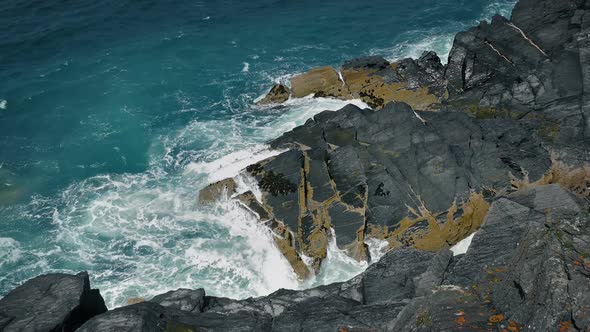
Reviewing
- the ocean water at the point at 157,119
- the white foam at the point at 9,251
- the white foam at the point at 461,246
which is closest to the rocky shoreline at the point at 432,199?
the white foam at the point at 461,246

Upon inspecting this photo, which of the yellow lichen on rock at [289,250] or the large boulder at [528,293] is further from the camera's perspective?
the yellow lichen on rock at [289,250]

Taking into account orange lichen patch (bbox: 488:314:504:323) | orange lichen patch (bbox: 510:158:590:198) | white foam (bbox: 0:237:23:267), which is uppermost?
orange lichen patch (bbox: 488:314:504:323)

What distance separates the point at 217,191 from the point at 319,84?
88.1ft

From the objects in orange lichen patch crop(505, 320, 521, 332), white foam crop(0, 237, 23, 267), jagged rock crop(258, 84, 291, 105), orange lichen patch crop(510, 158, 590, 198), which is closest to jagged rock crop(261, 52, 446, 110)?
jagged rock crop(258, 84, 291, 105)

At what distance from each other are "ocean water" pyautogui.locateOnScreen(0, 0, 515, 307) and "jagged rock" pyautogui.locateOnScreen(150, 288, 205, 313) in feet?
33.0

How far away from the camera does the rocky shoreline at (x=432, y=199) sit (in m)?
31.2

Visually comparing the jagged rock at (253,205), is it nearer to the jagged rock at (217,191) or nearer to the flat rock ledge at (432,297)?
the jagged rock at (217,191)

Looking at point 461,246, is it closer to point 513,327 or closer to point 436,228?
point 436,228

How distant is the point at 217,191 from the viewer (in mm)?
65125

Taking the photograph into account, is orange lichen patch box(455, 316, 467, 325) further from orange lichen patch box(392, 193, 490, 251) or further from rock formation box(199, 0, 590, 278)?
orange lichen patch box(392, 193, 490, 251)

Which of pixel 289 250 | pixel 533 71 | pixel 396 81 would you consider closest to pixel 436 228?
pixel 289 250

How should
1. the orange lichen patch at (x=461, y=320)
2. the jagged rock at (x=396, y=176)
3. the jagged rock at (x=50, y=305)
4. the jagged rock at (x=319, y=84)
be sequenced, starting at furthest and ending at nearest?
the jagged rock at (x=319, y=84) < the jagged rock at (x=396, y=176) < the jagged rock at (x=50, y=305) < the orange lichen patch at (x=461, y=320)

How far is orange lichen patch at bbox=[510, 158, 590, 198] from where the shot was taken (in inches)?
2220

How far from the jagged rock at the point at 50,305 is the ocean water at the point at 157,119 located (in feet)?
45.8
